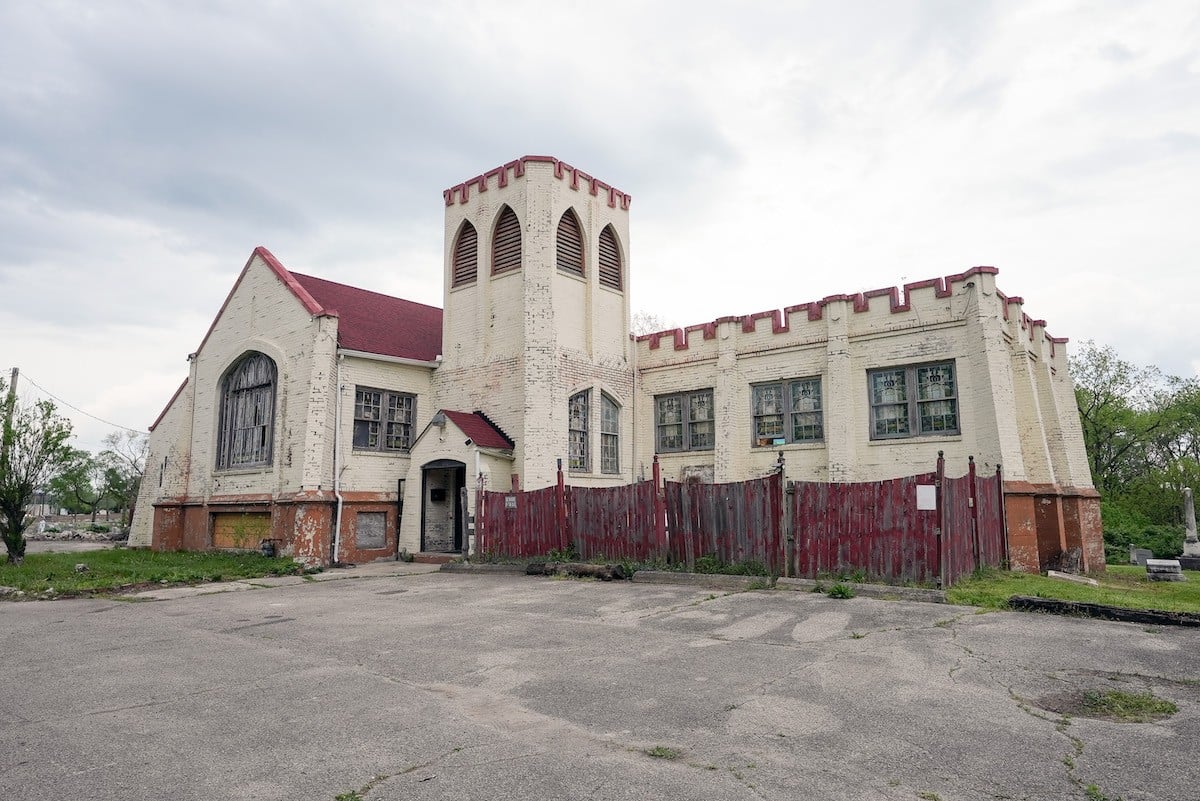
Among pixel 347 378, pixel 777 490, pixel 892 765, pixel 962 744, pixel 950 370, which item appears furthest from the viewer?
pixel 347 378

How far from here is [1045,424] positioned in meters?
18.2

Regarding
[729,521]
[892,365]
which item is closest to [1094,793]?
[729,521]

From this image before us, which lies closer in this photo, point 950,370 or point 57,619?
point 57,619

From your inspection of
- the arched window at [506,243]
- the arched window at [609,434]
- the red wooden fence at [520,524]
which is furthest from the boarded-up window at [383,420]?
the arched window at [609,434]

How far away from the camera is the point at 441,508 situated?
19.9m

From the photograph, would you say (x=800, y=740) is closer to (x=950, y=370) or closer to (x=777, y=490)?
(x=777, y=490)

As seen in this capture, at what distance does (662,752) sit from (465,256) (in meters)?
18.7

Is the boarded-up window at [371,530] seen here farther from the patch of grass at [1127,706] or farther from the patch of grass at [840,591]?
the patch of grass at [1127,706]

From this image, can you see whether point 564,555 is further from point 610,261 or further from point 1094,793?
point 1094,793

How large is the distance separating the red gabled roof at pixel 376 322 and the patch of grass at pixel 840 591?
13578mm

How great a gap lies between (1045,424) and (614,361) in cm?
1097

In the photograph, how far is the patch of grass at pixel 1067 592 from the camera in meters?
9.84

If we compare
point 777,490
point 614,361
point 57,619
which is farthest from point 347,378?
point 777,490

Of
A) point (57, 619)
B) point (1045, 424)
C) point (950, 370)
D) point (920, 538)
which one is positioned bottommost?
point (57, 619)
